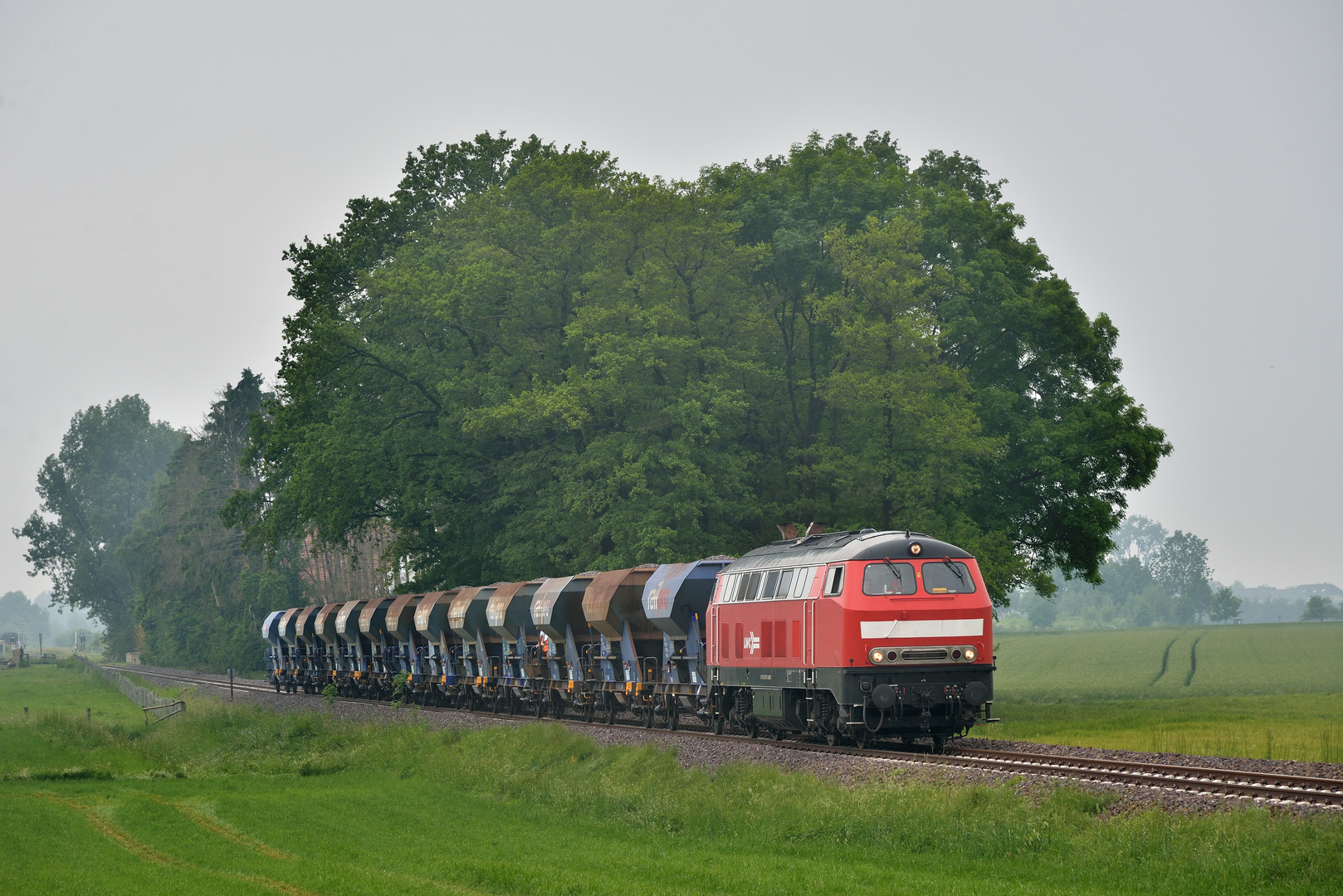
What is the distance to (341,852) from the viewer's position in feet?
68.1

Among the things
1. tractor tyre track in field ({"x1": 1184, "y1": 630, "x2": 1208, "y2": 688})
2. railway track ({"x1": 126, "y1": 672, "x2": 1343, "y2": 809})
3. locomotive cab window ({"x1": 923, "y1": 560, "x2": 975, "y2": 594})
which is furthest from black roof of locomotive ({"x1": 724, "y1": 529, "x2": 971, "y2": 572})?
tractor tyre track in field ({"x1": 1184, "y1": 630, "x2": 1208, "y2": 688})

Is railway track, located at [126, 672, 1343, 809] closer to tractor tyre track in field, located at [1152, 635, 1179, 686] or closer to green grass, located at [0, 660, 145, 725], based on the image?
green grass, located at [0, 660, 145, 725]

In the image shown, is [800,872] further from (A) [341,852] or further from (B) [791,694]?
(B) [791,694]

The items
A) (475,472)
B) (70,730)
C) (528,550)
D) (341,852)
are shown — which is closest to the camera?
(341,852)

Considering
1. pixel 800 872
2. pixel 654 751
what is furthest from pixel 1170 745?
pixel 800 872

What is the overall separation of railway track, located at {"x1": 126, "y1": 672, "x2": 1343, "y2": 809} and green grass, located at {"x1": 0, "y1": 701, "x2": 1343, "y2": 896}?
1956 millimetres

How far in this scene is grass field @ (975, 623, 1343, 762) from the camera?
29.4 meters

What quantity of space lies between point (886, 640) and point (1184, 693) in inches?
1637

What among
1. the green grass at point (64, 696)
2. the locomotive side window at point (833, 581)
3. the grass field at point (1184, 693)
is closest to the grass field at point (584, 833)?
the locomotive side window at point (833, 581)

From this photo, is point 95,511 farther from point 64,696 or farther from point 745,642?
point 745,642

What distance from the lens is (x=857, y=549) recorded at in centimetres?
2419

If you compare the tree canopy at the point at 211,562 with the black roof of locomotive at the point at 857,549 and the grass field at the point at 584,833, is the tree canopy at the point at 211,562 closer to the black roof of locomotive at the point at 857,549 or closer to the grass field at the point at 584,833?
the grass field at the point at 584,833

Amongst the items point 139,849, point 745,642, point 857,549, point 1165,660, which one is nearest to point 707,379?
point 745,642

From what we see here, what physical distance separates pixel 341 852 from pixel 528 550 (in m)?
31.0
